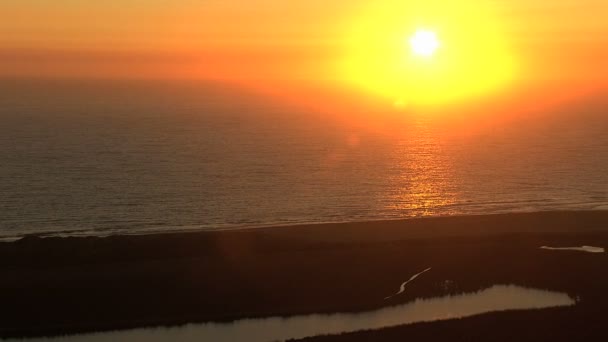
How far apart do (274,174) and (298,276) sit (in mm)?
33461

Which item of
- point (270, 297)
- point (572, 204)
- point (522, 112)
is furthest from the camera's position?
point (522, 112)

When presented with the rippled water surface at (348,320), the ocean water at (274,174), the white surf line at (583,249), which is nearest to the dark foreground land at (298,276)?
the rippled water surface at (348,320)

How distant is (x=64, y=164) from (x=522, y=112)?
11246cm

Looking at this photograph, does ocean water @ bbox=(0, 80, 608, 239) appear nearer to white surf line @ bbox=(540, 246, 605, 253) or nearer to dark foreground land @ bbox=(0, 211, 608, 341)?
dark foreground land @ bbox=(0, 211, 608, 341)

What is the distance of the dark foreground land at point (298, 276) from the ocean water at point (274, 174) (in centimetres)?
709

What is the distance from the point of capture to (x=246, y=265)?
108 feet

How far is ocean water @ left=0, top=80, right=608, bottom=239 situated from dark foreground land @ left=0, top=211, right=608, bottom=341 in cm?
709

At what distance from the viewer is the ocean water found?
4703cm

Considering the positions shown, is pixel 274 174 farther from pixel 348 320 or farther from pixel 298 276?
pixel 348 320

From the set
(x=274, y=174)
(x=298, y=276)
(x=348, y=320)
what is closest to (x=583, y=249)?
(x=298, y=276)

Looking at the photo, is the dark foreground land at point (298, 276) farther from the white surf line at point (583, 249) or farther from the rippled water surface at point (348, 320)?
the white surf line at point (583, 249)

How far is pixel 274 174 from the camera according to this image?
2539 inches

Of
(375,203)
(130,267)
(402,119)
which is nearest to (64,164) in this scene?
(375,203)

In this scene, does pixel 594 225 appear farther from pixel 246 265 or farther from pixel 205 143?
pixel 205 143
